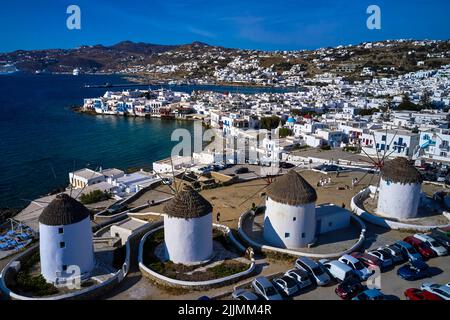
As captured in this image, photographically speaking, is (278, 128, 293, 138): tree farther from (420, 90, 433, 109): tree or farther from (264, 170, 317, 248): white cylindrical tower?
(264, 170, 317, 248): white cylindrical tower

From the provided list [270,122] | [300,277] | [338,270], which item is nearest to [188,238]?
[300,277]

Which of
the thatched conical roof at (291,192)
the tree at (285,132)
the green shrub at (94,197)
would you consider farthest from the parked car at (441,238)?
the tree at (285,132)

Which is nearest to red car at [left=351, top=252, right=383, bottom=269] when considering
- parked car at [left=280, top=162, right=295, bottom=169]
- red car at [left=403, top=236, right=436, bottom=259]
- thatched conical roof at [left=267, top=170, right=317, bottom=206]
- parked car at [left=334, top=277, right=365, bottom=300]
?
parked car at [left=334, top=277, right=365, bottom=300]

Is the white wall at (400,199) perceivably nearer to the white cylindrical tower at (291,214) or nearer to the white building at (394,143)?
the white cylindrical tower at (291,214)

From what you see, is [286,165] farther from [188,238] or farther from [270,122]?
[270,122]
